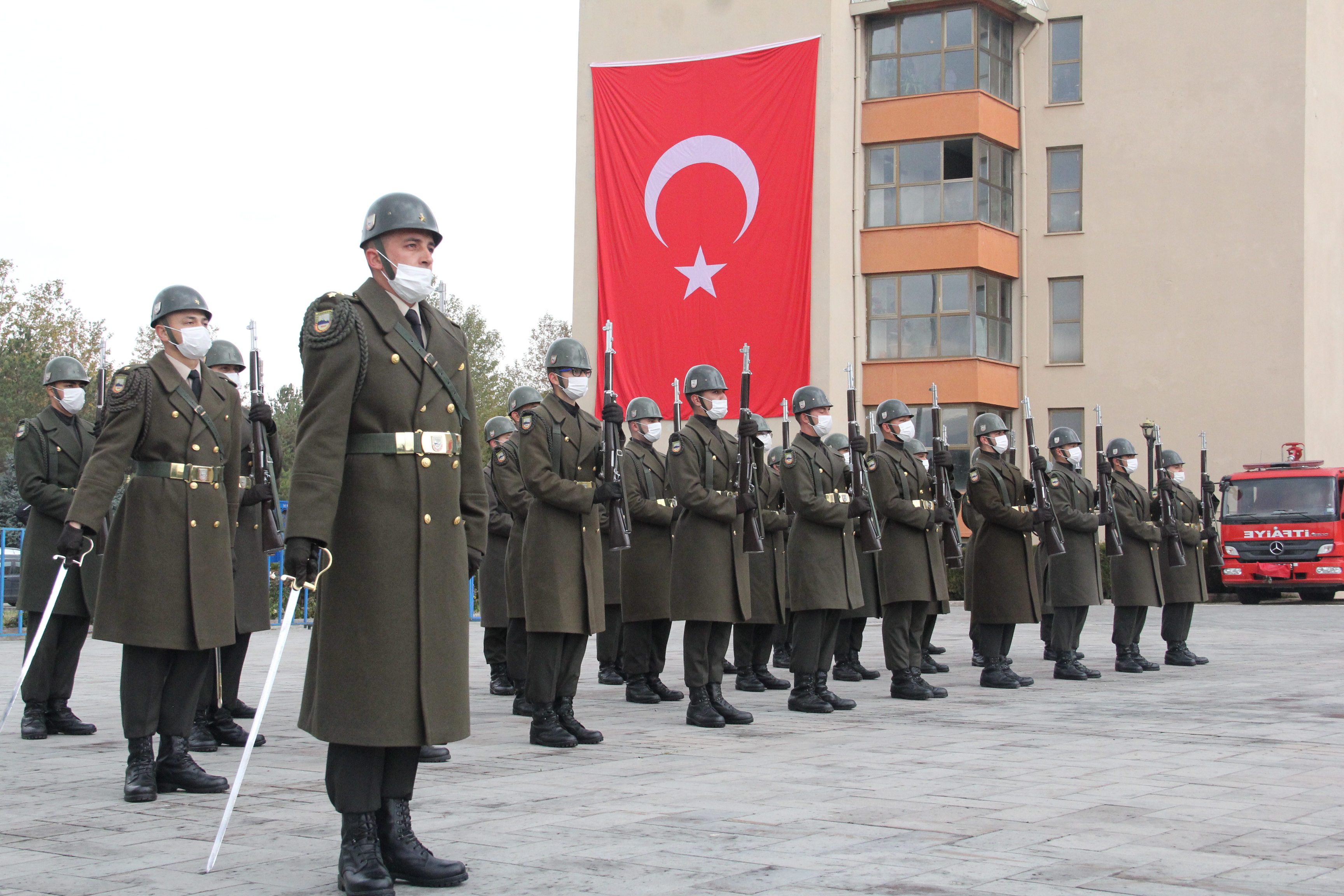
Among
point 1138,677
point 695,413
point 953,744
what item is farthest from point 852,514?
point 1138,677

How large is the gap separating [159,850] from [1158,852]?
364cm

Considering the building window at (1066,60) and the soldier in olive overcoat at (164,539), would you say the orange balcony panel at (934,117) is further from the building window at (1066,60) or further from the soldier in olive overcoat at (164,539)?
the soldier in olive overcoat at (164,539)

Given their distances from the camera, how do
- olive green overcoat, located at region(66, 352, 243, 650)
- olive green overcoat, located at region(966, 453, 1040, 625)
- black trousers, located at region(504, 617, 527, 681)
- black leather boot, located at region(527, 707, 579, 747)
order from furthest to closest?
olive green overcoat, located at region(966, 453, 1040, 625), black trousers, located at region(504, 617, 527, 681), black leather boot, located at region(527, 707, 579, 747), olive green overcoat, located at region(66, 352, 243, 650)

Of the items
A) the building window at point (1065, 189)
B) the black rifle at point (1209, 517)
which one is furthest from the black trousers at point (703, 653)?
the building window at point (1065, 189)

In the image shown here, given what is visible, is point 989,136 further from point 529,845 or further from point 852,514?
point 529,845

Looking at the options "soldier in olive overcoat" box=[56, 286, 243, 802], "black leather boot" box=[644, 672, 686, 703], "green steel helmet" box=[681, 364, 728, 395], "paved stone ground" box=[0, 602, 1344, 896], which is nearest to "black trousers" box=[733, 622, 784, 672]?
"black leather boot" box=[644, 672, 686, 703]

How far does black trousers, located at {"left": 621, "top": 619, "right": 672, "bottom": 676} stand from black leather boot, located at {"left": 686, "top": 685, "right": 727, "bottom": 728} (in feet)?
5.39

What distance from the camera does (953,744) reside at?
8398mm

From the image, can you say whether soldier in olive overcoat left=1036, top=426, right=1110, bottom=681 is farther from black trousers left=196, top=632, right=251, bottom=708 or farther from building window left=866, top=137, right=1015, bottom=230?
building window left=866, top=137, right=1015, bottom=230

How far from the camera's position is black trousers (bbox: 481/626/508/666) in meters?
11.9

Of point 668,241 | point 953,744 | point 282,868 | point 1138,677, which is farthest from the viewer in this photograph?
point 668,241

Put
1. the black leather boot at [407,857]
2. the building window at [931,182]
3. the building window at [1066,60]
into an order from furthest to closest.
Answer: the building window at [1066,60] < the building window at [931,182] < the black leather boot at [407,857]

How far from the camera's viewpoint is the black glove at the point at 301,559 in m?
4.82

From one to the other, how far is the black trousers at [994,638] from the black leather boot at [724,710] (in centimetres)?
320
